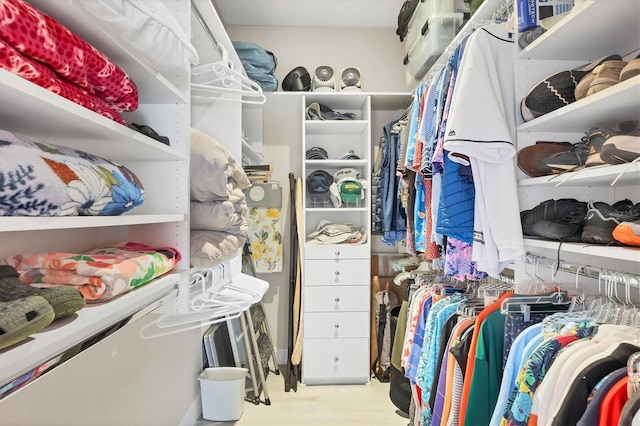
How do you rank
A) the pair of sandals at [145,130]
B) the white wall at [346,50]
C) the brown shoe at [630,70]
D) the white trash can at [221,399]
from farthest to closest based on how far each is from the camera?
the white wall at [346,50], the white trash can at [221,399], the pair of sandals at [145,130], the brown shoe at [630,70]

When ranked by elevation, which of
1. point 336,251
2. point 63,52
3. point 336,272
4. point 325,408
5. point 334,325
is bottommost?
point 325,408

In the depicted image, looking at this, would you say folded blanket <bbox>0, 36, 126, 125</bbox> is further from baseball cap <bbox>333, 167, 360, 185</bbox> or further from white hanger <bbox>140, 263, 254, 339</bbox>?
baseball cap <bbox>333, 167, 360, 185</bbox>

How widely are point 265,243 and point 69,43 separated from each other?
2.38 meters

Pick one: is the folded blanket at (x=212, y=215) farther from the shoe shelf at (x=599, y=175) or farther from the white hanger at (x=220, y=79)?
the shoe shelf at (x=599, y=175)

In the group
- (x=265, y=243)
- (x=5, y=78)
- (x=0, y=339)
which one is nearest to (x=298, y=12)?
(x=265, y=243)

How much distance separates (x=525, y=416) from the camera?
3.29 ft

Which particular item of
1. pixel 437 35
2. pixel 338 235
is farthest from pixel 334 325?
pixel 437 35

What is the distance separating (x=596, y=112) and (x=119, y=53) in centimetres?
125

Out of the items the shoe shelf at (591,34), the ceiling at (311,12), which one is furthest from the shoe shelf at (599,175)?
the ceiling at (311,12)

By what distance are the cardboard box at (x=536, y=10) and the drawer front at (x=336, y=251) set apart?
6.00 feet

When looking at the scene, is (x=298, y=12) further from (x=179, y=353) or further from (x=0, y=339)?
(x=0, y=339)

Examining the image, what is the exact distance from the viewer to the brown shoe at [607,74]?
1.04 meters

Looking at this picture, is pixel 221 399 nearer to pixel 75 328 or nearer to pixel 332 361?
pixel 332 361

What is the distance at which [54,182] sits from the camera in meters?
0.74
